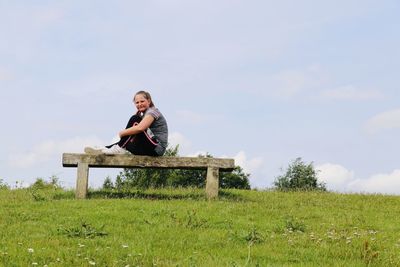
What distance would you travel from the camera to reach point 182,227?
9.50 meters

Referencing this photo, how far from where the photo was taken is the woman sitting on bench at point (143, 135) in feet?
44.7

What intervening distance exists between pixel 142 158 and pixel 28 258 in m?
7.05

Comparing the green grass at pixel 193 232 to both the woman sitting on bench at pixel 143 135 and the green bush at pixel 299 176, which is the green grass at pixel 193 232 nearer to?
the woman sitting on bench at pixel 143 135

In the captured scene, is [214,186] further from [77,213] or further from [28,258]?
[28,258]

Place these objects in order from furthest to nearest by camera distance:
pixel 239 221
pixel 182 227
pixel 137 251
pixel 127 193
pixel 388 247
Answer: pixel 127 193, pixel 239 221, pixel 182 227, pixel 388 247, pixel 137 251

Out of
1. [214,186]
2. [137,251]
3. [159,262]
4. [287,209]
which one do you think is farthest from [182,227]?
[214,186]

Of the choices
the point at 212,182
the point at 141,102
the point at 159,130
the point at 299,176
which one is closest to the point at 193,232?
the point at 212,182

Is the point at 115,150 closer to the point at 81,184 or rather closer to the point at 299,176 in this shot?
the point at 81,184

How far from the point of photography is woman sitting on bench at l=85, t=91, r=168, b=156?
44.7 feet

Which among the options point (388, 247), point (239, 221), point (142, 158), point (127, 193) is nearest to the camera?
point (388, 247)

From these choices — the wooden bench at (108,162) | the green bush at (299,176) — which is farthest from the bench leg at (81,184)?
the green bush at (299,176)

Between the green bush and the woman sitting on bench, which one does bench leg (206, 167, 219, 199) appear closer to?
the woman sitting on bench

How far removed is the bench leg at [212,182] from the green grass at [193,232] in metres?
0.27

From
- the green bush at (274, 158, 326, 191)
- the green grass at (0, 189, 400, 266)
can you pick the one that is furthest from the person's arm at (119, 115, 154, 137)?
A: the green bush at (274, 158, 326, 191)
